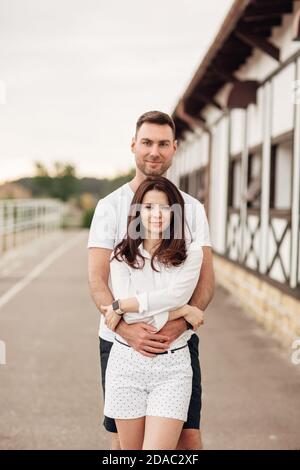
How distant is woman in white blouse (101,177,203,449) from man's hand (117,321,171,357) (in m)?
0.03

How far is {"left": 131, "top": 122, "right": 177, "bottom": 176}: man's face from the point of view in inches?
123

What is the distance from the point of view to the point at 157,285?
304 centimetres

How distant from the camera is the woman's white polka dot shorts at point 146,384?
3.01m

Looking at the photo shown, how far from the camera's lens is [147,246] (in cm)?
311

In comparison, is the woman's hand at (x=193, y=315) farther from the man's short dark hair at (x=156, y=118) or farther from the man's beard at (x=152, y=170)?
the man's short dark hair at (x=156, y=118)

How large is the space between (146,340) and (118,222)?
21.0 inches

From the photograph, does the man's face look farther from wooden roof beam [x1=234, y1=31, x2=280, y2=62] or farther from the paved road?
wooden roof beam [x1=234, y1=31, x2=280, y2=62]

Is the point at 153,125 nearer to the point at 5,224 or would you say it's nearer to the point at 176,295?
the point at 176,295

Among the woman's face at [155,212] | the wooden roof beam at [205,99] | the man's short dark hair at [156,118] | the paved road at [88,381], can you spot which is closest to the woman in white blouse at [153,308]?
the woman's face at [155,212]

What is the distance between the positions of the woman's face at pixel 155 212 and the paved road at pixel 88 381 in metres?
2.40

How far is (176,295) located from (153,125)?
2.38 feet

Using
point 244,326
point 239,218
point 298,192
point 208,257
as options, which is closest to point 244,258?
point 239,218

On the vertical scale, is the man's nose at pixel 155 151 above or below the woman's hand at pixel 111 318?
above

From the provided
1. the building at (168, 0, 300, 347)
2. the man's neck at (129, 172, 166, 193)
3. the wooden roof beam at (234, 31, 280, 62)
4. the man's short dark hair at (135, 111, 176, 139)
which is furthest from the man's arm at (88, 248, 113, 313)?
the wooden roof beam at (234, 31, 280, 62)
